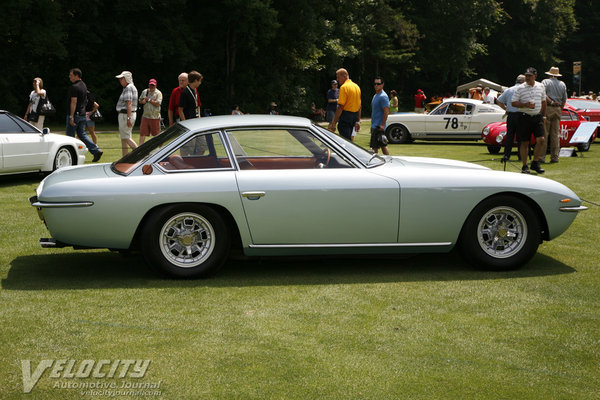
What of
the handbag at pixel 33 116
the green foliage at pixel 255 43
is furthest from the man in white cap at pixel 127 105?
the green foliage at pixel 255 43

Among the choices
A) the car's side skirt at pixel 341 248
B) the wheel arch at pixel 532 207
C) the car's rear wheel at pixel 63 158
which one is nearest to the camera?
the car's side skirt at pixel 341 248

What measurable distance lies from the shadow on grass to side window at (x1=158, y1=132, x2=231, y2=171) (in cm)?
90

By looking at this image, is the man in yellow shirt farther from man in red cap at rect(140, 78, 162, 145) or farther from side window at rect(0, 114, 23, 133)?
side window at rect(0, 114, 23, 133)

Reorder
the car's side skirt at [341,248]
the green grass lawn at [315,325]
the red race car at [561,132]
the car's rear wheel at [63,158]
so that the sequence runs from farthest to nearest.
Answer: the red race car at [561,132], the car's rear wheel at [63,158], the car's side skirt at [341,248], the green grass lawn at [315,325]

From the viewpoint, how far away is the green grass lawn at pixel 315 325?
157 inches

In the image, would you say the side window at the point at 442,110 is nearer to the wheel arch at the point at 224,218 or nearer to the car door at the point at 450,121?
the car door at the point at 450,121

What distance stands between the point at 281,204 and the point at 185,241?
840 mm

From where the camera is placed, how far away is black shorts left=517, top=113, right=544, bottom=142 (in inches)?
499

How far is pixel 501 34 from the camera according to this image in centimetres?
6384

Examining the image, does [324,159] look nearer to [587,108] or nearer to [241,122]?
[241,122]

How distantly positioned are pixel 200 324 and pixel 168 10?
35.6 m

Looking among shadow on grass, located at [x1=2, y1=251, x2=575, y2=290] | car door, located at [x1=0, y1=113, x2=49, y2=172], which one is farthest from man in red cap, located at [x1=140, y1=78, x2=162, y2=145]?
shadow on grass, located at [x1=2, y1=251, x2=575, y2=290]

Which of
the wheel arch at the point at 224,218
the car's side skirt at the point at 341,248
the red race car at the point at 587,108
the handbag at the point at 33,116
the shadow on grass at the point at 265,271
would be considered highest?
the red race car at the point at 587,108

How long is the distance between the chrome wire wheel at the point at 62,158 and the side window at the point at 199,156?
6.84 meters
